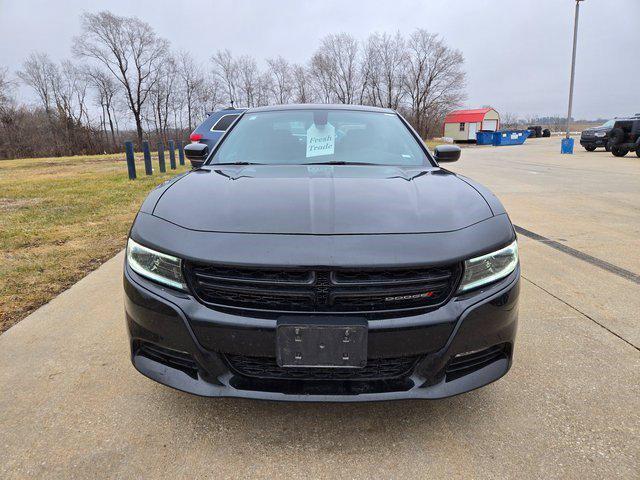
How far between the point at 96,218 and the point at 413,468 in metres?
6.22

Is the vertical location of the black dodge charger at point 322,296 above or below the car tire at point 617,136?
below

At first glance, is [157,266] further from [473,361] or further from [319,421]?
[473,361]

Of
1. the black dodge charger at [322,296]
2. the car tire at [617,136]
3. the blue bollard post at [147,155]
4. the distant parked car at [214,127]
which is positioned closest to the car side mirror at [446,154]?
the black dodge charger at [322,296]

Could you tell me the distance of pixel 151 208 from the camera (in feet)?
6.45

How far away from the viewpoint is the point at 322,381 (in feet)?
5.35

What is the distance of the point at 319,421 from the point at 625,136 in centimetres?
2174

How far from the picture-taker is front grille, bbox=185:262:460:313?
1.57 meters

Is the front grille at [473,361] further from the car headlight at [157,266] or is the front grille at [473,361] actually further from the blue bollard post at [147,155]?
the blue bollard post at [147,155]

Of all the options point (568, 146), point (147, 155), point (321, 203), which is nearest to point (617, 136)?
point (568, 146)

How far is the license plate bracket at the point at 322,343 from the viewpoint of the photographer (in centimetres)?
153

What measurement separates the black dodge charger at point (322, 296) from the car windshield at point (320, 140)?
2.83ft

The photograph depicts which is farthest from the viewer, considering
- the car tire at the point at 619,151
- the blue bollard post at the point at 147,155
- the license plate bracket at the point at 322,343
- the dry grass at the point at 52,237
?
the car tire at the point at 619,151

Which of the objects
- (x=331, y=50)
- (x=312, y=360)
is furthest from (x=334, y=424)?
(x=331, y=50)

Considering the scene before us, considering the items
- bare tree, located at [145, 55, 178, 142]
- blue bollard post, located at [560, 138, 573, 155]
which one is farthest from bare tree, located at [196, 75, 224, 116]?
blue bollard post, located at [560, 138, 573, 155]
